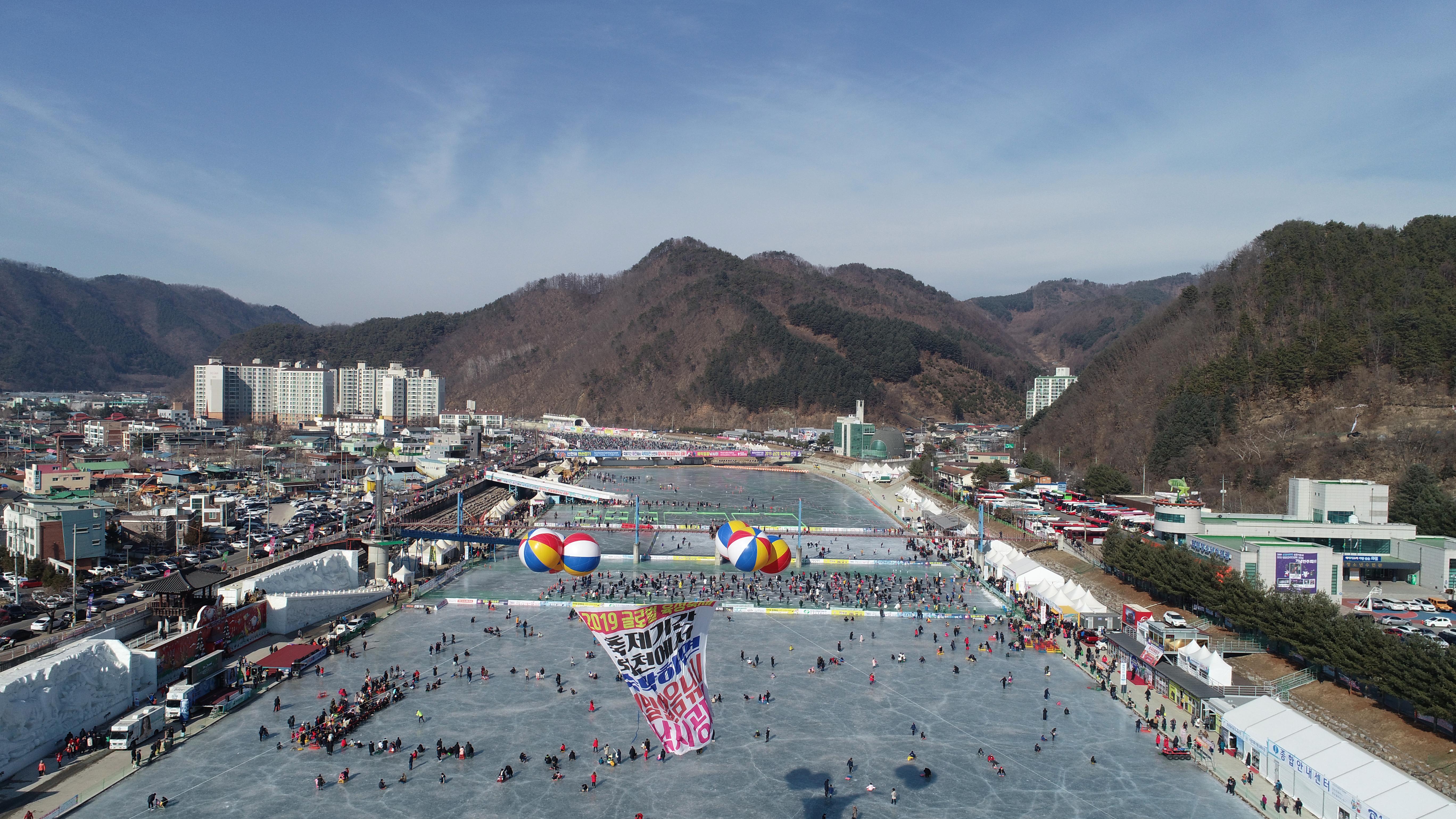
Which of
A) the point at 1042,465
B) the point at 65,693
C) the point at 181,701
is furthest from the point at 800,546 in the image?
the point at 65,693

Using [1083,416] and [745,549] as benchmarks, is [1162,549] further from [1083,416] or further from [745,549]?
[1083,416]

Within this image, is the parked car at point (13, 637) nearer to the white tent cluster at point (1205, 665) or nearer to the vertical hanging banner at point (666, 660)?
the vertical hanging banner at point (666, 660)

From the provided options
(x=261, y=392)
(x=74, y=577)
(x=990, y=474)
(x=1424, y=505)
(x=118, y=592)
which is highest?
(x=261, y=392)

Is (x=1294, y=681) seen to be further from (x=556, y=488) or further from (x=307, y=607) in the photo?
(x=556, y=488)

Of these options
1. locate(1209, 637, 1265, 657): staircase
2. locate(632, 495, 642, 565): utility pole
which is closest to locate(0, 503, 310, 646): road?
locate(632, 495, 642, 565): utility pole

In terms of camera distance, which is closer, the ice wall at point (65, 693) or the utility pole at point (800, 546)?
the ice wall at point (65, 693)

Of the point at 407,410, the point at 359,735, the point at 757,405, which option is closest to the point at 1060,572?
the point at 359,735

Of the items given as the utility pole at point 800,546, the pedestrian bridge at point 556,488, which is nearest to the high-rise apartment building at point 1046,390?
the pedestrian bridge at point 556,488
